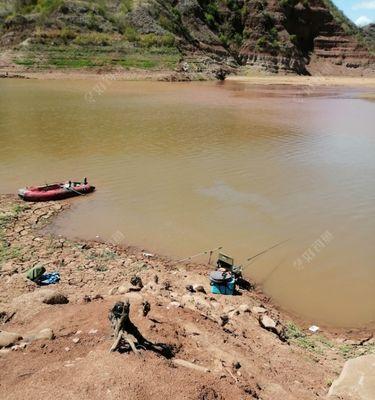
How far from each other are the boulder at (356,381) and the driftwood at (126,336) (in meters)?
3.11

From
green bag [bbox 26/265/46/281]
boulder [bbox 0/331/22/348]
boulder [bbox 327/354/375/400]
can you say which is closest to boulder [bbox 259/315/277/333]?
boulder [bbox 327/354/375/400]

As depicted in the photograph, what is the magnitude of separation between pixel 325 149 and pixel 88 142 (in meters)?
15.3

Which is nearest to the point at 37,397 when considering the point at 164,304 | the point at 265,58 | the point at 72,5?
the point at 164,304

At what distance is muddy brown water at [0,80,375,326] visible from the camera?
13.4 meters

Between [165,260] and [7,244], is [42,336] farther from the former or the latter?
[7,244]

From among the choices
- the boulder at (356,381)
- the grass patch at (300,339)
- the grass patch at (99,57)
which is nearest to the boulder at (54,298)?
the grass patch at (300,339)

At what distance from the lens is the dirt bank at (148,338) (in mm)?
6672

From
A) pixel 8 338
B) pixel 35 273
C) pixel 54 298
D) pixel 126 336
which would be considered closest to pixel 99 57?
pixel 35 273

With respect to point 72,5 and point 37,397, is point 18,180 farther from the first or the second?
point 72,5

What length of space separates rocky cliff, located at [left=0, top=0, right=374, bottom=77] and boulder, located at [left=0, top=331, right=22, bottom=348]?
75.2m

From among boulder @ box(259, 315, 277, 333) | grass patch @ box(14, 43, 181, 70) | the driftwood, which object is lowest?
boulder @ box(259, 315, 277, 333)

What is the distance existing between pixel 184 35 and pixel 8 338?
9350cm

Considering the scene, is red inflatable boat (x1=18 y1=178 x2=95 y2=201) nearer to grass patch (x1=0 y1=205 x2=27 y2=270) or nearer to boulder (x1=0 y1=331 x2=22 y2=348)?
grass patch (x1=0 y1=205 x2=27 y2=270)

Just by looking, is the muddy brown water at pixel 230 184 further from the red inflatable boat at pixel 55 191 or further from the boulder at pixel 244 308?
the boulder at pixel 244 308
